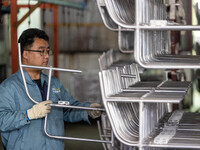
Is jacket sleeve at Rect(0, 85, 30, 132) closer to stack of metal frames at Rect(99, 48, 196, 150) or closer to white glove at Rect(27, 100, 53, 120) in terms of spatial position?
white glove at Rect(27, 100, 53, 120)

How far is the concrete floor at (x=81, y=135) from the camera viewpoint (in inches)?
336

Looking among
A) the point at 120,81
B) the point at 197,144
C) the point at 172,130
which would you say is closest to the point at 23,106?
the point at 120,81

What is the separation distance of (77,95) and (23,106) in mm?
6543

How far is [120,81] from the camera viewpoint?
3.12 meters

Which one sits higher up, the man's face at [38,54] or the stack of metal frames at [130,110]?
the man's face at [38,54]

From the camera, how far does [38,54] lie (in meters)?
4.09

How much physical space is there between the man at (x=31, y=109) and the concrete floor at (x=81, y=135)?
432 centimetres

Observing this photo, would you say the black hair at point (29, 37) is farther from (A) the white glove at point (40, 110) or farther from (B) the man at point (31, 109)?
(A) the white glove at point (40, 110)

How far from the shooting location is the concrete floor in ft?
28.0

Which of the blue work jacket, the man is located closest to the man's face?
the man

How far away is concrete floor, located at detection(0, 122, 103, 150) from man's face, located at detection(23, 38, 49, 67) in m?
4.56

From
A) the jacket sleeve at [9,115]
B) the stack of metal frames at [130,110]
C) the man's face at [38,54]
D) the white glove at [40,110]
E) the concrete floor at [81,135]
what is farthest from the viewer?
the concrete floor at [81,135]

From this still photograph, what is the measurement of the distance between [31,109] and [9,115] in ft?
0.74

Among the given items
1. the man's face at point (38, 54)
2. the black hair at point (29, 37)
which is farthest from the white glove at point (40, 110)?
the black hair at point (29, 37)
